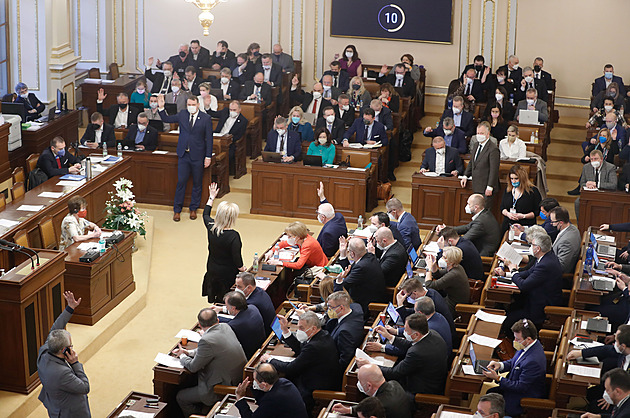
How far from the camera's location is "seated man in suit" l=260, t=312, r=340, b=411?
763 centimetres

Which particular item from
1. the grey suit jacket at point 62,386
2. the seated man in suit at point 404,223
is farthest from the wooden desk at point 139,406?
the seated man in suit at point 404,223

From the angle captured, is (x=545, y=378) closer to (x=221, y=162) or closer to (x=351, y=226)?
(x=351, y=226)

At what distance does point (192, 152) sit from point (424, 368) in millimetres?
7077

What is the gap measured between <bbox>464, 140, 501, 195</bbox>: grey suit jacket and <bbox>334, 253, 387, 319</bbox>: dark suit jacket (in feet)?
12.7

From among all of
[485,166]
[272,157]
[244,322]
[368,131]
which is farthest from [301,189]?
[244,322]

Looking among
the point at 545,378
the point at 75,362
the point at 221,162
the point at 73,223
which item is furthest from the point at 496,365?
the point at 221,162

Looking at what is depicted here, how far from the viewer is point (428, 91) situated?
61.1ft

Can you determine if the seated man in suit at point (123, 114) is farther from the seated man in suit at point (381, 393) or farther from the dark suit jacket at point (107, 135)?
the seated man in suit at point (381, 393)

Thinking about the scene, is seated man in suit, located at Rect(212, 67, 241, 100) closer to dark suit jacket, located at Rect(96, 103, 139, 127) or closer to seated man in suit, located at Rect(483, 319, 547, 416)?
dark suit jacket, located at Rect(96, 103, 139, 127)

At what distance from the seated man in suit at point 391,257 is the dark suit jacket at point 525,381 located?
2.32 metres

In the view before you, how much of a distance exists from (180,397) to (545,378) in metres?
3.09

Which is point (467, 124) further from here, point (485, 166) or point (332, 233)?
point (332, 233)

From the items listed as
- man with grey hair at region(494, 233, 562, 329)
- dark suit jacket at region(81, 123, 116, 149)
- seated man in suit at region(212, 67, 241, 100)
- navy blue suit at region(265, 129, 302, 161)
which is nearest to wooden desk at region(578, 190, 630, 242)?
man with grey hair at region(494, 233, 562, 329)

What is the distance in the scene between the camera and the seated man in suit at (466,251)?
959 centimetres
